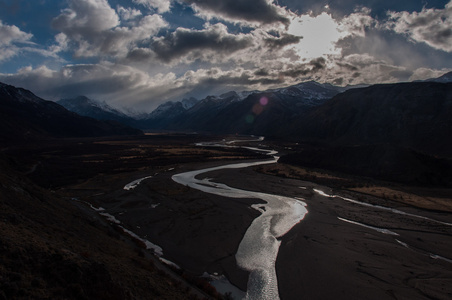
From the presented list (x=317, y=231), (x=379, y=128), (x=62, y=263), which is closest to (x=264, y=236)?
(x=317, y=231)

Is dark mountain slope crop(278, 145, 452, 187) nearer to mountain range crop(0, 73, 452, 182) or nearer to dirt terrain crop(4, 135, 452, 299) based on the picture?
mountain range crop(0, 73, 452, 182)

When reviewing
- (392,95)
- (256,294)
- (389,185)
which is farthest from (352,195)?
(392,95)

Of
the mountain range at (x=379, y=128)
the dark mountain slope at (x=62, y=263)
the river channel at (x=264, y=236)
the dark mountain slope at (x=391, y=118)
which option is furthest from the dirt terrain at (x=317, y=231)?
the dark mountain slope at (x=391, y=118)

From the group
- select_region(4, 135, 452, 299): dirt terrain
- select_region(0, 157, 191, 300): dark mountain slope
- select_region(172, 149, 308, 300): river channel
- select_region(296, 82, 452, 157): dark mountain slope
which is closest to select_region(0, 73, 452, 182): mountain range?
select_region(296, 82, 452, 157): dark mountain slope

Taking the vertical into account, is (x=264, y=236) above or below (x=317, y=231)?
below

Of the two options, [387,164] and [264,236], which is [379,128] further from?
[264,236]

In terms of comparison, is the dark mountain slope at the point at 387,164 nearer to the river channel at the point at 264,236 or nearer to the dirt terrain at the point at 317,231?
the dirt terrain at the point at 317,231

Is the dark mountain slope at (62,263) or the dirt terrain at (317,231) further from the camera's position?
the dirt terrain at (317,231)

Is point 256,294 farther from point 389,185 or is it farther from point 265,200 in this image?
point 389,185

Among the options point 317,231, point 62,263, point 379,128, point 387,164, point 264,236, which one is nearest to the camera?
point 62,263
